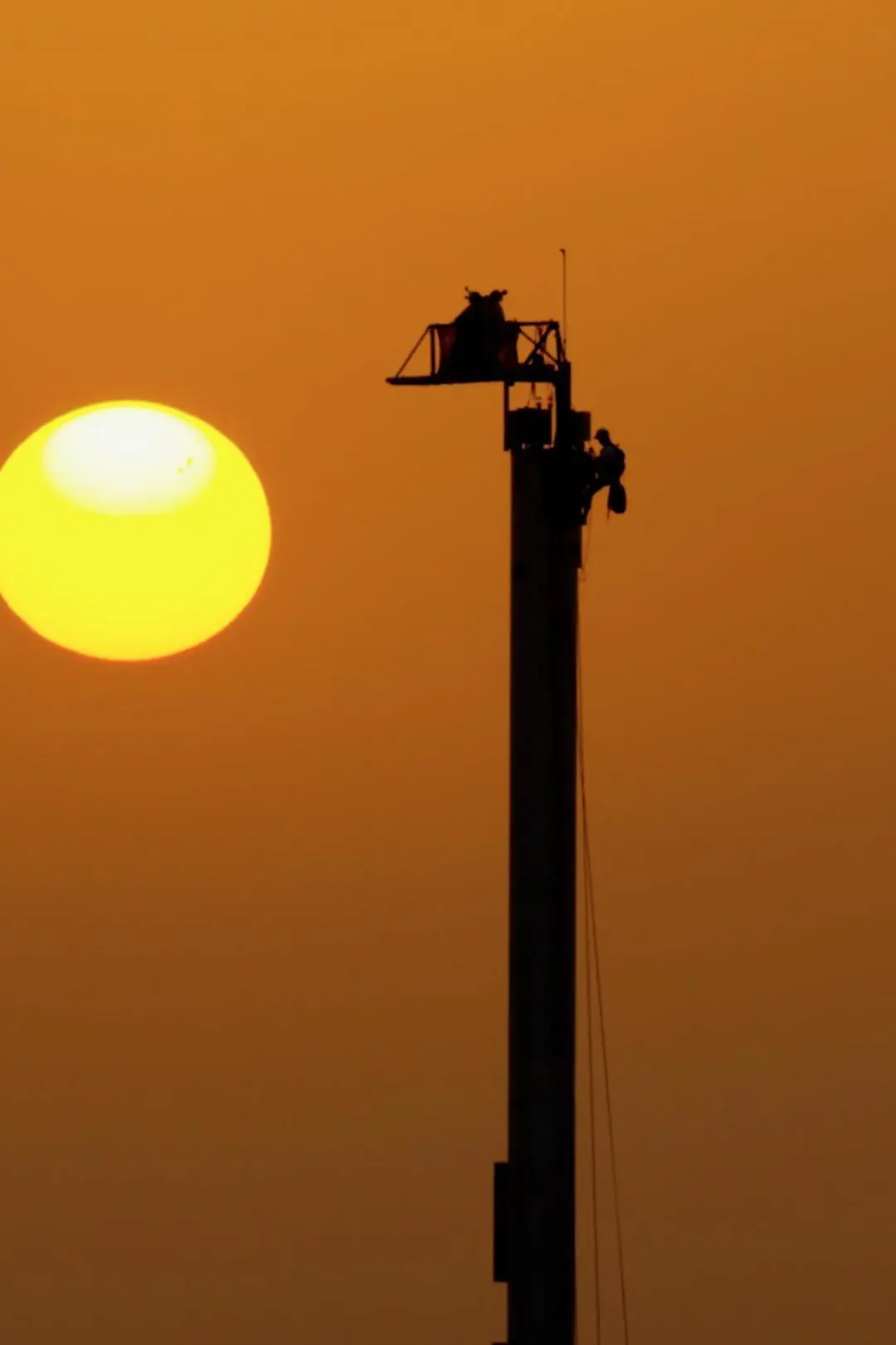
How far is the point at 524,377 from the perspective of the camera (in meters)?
20.4

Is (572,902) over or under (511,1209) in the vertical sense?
over

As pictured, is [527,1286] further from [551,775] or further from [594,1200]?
[594,1200]

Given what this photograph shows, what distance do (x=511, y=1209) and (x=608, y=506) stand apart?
5912 mm

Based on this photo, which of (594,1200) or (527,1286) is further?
(594,1200)

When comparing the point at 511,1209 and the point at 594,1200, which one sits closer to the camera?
the point at 511,1209

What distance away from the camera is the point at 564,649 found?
20.1 metres

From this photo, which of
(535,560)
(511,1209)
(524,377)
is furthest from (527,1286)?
(524,377)

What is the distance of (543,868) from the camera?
65.2ft

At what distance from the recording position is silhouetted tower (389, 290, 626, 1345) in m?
19.7

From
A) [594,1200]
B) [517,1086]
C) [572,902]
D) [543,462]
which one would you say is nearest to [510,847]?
[572,902]

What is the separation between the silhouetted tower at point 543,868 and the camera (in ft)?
64.7

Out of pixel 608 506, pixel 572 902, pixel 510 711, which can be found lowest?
pixel 572 902

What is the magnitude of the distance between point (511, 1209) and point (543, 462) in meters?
6.19

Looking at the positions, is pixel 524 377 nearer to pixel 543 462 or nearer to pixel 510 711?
pixel 543 462
